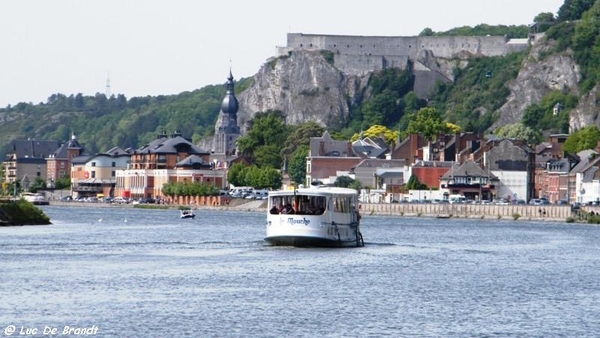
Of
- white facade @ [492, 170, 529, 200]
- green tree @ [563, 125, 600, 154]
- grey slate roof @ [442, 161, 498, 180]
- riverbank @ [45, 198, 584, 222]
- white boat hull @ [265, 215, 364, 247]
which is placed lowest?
white boat hull @ [265, 215, 364, 247]

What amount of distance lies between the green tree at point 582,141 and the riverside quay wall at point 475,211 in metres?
32.6

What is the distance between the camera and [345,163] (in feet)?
651

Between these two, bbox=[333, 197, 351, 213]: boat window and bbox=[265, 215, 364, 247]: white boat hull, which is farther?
bbox=[333, 197, 351, 213]: boat window

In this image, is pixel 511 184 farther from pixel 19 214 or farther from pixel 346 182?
pixel 19 214

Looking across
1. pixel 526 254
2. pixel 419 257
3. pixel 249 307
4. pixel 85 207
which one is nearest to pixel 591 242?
pixel 526 254

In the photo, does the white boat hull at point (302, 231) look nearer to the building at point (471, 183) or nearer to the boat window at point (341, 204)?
the boat window at point (341, 204)

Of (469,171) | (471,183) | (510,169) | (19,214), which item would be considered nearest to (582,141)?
(510,169)

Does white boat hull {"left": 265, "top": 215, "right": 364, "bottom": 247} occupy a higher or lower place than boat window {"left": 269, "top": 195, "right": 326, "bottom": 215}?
lower

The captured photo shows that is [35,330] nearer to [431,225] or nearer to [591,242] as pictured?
[591,242]

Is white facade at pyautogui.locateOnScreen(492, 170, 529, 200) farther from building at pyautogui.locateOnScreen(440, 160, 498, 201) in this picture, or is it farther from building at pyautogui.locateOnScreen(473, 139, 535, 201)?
building at pyautogui.locateOnScreen(440, 160, 498, 201)

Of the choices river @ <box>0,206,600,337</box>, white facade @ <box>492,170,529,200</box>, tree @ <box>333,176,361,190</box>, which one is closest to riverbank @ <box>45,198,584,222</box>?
tree @ <box>333,176,361,190</box>

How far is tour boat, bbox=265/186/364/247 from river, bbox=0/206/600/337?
0.78 meters

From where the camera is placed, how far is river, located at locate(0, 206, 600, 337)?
1875 inches

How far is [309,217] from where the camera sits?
75938 mm
